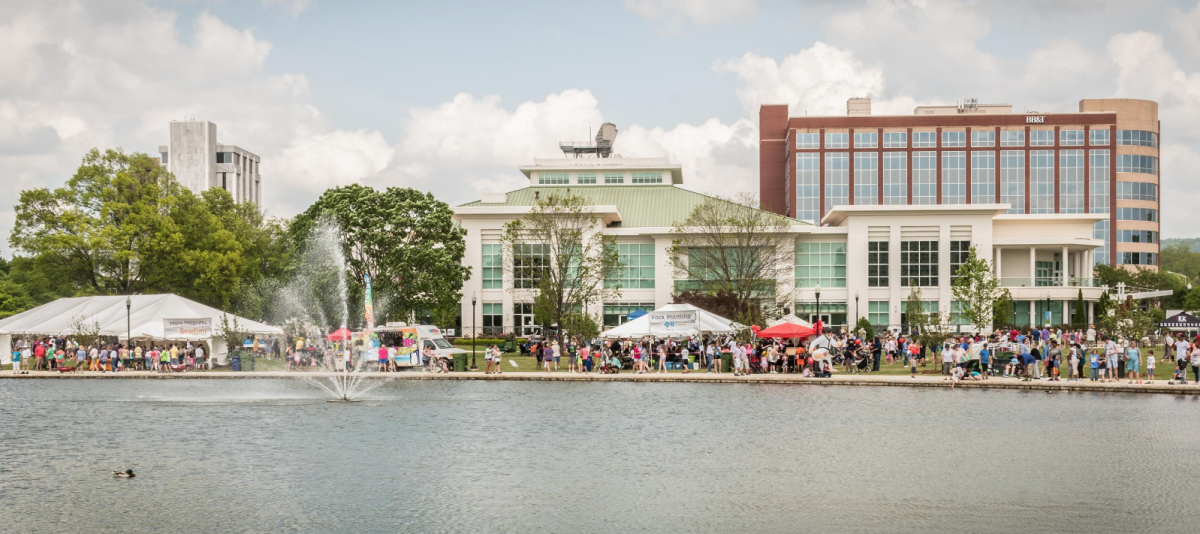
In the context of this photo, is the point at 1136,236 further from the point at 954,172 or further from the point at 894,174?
the point at 894,174

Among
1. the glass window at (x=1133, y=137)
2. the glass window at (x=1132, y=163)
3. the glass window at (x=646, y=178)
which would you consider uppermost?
the glass window at (x=1133, y=137)

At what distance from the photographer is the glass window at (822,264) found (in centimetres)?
8525

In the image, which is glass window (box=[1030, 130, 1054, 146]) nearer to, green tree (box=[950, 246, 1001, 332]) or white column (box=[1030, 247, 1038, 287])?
white column (box=[1030, 247, 1038, 287])

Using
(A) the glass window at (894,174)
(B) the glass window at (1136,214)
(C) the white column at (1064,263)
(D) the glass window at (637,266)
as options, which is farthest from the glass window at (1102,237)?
(D) the glass window at (637,266)

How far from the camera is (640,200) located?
92.9m

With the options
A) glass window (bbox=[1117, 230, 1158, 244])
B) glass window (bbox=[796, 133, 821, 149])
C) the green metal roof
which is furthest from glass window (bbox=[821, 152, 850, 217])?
glass window (bbox=[1117, 230, 1158, 244])

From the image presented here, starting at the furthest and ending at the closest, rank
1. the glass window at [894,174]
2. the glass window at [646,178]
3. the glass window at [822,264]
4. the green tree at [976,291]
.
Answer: the glass window at [894,174] < the glass window at [646,178] < the glass window at [822,264] < the green tree at [976,291]

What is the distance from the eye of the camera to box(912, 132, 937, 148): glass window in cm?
12331

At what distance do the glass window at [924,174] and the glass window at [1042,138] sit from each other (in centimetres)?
1145

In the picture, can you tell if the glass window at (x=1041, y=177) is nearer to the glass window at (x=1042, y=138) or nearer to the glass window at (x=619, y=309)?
the glass window at (x=1042, y=138)

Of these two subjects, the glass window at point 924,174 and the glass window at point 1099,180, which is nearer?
the glass window at point 924,174

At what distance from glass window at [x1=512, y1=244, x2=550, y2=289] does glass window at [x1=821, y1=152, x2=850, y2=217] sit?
53.3m

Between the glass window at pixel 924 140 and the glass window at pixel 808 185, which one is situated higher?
the glass window at pixel 924 140

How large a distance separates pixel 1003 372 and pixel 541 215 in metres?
36.6
